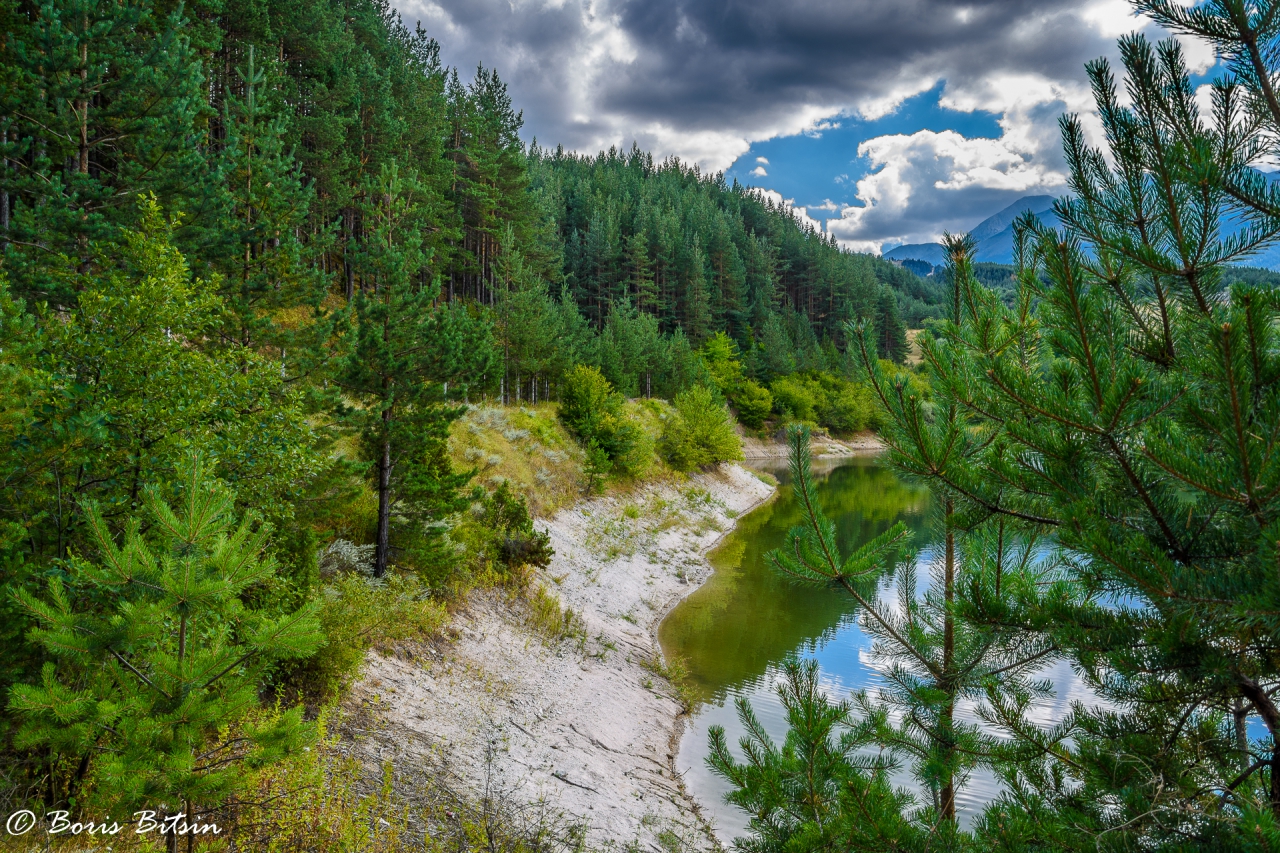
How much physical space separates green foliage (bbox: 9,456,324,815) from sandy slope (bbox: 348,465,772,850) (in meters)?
4.43

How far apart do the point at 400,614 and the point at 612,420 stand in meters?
18.0

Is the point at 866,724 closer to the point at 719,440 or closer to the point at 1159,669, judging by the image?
the point at 1159,669

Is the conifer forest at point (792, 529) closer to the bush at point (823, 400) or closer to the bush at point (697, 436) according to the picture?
the bush at point (697, 436)

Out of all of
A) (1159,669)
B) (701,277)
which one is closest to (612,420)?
(1159,669)

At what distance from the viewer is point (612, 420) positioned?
28688 millimetres

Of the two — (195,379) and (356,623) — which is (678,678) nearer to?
(356,623)

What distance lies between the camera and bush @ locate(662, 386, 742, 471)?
112 ft

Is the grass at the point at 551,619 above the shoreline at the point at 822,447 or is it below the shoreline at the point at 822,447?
below

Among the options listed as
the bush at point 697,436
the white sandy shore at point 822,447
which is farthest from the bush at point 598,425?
the white sandy shore at point 822,447

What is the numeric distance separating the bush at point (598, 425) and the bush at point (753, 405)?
26553 millimetres

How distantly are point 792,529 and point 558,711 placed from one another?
29.3 feet

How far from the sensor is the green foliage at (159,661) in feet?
11.8

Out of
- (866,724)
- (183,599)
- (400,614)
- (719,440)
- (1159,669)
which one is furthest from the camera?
(719,440)

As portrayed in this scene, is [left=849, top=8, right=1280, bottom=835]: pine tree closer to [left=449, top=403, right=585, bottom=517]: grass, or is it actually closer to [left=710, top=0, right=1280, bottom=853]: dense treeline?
[left=710, top=0, right=1280, bottom=853]: dense treeline
